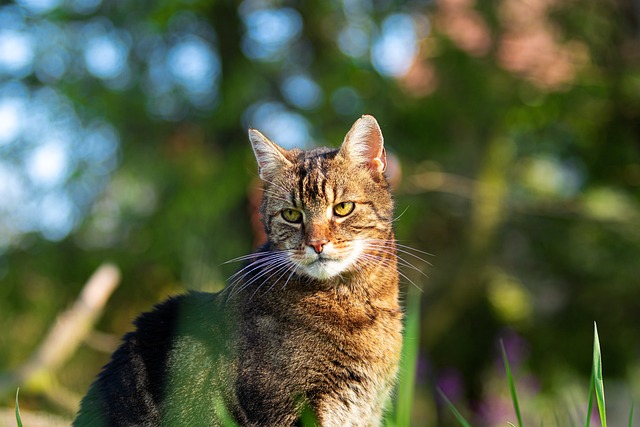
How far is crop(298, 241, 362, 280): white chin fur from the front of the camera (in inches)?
95.6

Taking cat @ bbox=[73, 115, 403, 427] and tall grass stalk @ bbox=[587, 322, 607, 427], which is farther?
cat @ bbox=[73, 115, 403, 427]

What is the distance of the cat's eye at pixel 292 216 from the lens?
255cm

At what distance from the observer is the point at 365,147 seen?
2.64 metres

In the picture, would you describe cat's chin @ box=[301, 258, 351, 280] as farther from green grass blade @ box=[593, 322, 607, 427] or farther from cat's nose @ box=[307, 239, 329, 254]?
green grass blade @ box=[593, 322, 607, 427]

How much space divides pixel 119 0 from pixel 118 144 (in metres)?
1.23

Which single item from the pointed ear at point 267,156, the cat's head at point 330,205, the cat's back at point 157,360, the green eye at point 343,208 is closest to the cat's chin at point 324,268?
the cat's head at point 330,205

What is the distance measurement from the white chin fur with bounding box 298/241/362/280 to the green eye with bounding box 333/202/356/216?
118 mm

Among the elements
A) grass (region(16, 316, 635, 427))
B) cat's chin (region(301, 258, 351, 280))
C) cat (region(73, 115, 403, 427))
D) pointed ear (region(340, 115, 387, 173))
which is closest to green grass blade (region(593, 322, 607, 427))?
grass (region(16, 316, 635, 427))

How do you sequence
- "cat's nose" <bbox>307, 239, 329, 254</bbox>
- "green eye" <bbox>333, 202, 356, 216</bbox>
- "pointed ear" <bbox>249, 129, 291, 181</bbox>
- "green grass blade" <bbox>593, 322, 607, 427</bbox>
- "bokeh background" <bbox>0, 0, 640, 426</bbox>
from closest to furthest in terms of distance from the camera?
"green grass blade" <bbox>593, 322, 607, 427</bbox>, "cat's nose" <bbox>307, 239, 329, 254</bbox>, "green eye" <bbox>333, 202, 356, 216</bbox>, "pointed ear" <bbox>249, 129, 291, 181</bbox>, "bokeh background" <bbox>0, 0, 640, 426</bbox>

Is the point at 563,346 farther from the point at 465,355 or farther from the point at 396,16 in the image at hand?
the point at 396,16

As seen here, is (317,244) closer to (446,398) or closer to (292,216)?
(292,216)

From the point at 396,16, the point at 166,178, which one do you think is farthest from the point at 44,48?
the point at 396,16

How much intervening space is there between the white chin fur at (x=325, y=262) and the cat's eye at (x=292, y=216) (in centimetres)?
16

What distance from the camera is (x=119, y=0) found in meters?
6.38
